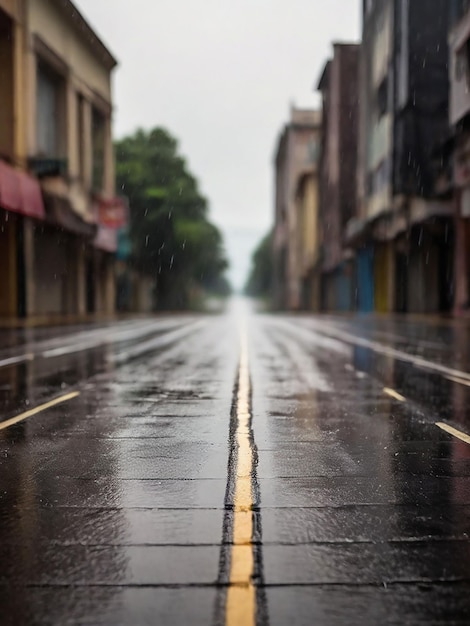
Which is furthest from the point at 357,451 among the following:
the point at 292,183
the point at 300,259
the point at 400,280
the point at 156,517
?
the point at 292,183

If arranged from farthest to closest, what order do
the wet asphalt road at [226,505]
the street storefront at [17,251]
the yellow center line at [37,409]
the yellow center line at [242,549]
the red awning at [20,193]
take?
the street storefront at [17,251]
the red awning at [20,193]
the yellow center line at [37,409]
the wet asphalt road at [226,505]
the yellow center line at [242,549]

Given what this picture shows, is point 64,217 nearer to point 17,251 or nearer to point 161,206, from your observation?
point 17,251

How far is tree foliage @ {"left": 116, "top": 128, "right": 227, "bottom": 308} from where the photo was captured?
64.0m

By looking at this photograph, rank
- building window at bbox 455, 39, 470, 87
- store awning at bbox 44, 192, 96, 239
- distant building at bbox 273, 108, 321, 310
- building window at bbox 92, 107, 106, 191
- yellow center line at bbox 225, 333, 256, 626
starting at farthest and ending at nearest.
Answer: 1. distant building at bbox 273, 108, 321, 310
2. building window at bbox 92, 107, 106, 191
3. store awning at bbox 44, 192, 96, 239
4. building window at bbox 455, 39, 470, 87
5. yellow center line at bbox 225, 333, 256, 626

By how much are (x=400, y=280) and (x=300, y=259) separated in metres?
47.9

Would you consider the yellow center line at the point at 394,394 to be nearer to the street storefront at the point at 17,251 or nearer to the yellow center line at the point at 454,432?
the yellow center line at the point at 454,432

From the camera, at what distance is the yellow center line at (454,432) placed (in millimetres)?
7176

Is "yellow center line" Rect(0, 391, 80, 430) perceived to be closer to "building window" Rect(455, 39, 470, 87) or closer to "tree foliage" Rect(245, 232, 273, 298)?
"building window" Rect(455, 39, 470, 87)

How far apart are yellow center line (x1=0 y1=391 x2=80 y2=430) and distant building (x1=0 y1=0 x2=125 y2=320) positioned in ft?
73.8

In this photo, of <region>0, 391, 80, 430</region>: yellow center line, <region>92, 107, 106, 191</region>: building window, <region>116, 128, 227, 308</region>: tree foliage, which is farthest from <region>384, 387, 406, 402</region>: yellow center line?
<region>116, 128, 227, 308</region>: tree foliage

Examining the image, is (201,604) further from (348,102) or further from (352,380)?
(348,102)

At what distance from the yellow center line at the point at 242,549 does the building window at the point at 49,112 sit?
1451 inches

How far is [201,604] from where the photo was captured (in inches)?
128

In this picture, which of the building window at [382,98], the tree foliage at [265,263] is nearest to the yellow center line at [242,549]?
the building window at [382,98]
